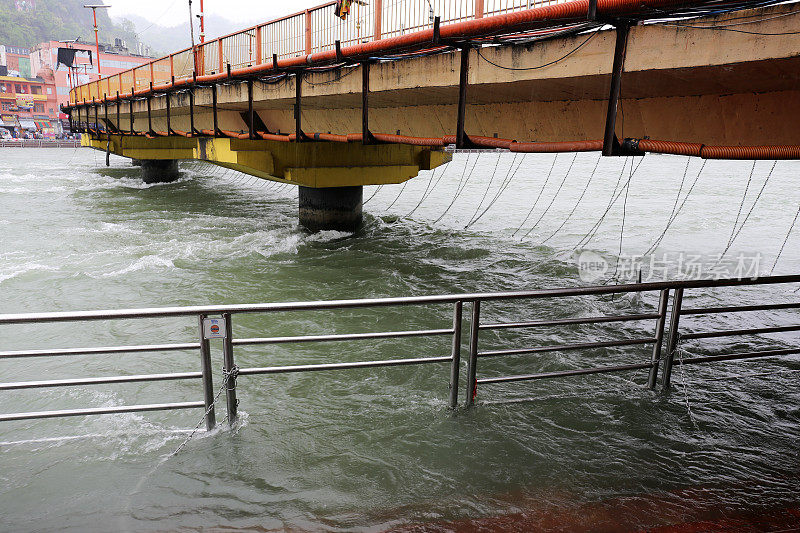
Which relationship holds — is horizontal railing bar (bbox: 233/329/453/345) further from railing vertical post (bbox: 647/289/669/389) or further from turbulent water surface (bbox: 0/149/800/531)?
railing vertical post (bbox: 647/289/669/389)

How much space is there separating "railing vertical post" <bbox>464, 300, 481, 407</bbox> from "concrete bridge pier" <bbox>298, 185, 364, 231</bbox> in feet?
46.3

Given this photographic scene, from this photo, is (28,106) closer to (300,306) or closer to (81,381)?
(81,381)

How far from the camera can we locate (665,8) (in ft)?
16.6

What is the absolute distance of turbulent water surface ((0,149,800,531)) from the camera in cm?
366

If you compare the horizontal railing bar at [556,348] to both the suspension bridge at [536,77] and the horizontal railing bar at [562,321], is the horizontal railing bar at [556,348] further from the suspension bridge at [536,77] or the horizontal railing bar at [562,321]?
the suspension bridge at [536,77]

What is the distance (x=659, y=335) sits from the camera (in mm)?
4852

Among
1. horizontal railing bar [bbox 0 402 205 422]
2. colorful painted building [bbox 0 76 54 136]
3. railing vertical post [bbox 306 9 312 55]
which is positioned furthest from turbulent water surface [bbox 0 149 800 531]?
colorful painted building [bbox 0 76 54 136]

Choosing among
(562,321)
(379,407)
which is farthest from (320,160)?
(562,321)

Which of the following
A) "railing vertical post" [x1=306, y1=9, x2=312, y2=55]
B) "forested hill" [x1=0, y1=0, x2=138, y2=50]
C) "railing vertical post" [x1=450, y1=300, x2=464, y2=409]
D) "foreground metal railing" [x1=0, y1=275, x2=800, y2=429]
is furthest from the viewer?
"forested hill" [x1=0, y1=0, x2=138, y2=50]

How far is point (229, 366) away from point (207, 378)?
0.20 meters

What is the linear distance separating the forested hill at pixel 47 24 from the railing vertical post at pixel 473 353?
6139 inches

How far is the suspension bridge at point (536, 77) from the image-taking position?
548 centimetres

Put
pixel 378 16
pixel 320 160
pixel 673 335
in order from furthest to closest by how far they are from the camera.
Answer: pixel 320 160
pixel 378 16
pixel 673 335

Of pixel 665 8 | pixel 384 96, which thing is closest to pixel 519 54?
pixel 665 8
